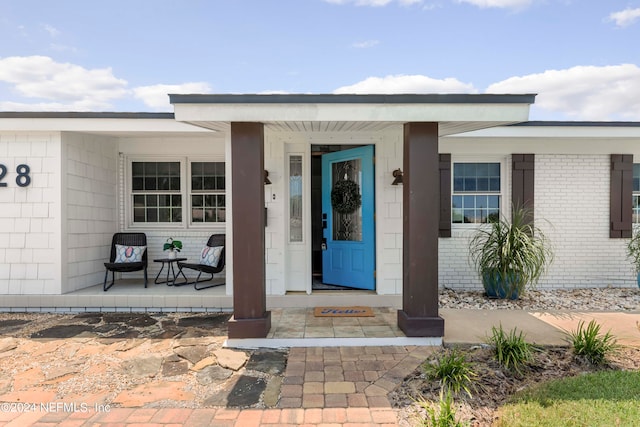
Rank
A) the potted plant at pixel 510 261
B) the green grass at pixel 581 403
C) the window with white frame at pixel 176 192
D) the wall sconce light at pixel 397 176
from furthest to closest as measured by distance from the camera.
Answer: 1. the window with white frame at pixel 176 192
2. the potted plant at pixel 510 261
3. the wall sconce light at pixel 397 176
4. the green grass at pixel 581 403

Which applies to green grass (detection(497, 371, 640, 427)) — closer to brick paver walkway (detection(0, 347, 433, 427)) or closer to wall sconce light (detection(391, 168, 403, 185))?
brick paver walkway (detection(0, 347, 433, 427))

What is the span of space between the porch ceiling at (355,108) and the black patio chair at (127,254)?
321 centimetres

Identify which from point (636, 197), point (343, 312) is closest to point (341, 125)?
point (343, 312)

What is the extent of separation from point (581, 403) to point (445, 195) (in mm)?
4110

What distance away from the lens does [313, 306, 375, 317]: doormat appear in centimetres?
485

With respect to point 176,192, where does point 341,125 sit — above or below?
above

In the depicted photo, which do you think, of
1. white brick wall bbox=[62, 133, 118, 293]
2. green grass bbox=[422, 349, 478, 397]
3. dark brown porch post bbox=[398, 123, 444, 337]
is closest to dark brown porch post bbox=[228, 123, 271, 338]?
dark brown porch post bbox=[398, 123, 444, 337]

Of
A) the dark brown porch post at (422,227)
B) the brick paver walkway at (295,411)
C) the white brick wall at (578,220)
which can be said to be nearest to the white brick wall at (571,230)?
the white brick wall at (578,220)

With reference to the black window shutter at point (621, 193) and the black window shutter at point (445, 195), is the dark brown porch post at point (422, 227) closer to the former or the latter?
the black window shutter at point (445, 195)

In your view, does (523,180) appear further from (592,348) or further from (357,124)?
(357,124)

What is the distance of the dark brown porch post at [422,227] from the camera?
3916 mm

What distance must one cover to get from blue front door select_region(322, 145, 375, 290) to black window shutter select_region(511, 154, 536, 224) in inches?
108

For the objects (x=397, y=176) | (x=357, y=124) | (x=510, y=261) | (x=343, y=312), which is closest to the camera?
(x=357, y=124)

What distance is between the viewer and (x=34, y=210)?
543 centimetres
